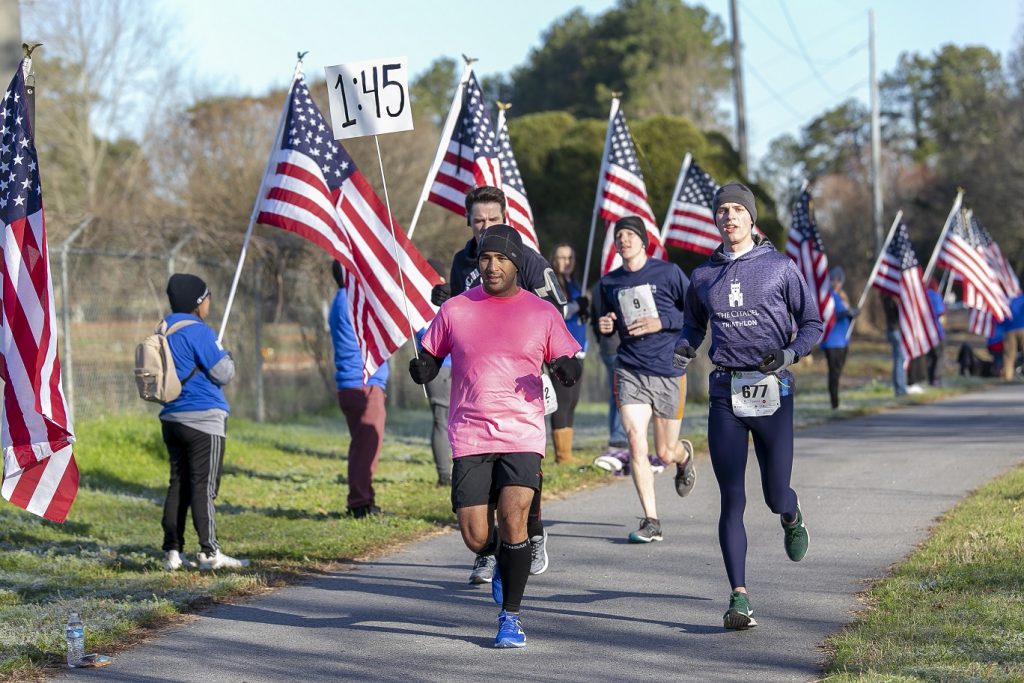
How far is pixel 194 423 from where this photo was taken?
28.9 ft

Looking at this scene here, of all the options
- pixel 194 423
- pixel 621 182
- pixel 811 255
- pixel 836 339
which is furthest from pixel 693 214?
pixel 194 423

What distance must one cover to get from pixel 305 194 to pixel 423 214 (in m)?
24.3

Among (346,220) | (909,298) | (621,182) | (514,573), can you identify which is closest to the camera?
(514,573)

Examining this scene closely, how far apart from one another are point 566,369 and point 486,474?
2.06 feet

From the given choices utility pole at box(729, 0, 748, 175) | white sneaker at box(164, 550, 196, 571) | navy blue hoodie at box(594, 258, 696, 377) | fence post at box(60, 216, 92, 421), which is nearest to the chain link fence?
fence post at box(60, 216, 92, 421)

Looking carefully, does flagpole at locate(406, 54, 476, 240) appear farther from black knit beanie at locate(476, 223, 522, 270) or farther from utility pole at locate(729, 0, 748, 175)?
utility pole at locate(729, 0, 748, 175)

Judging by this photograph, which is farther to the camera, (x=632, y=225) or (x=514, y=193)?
(x=514, y=193)

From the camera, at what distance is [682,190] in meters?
17.5

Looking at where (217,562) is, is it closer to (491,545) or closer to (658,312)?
(491,545)

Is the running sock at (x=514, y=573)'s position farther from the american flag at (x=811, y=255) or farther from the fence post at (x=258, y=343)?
the american flag at (x=811, y=255)

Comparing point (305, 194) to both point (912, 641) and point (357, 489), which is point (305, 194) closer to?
point (357, 489)

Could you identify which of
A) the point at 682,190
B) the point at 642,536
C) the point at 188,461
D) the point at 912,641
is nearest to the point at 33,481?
the point at 188,461

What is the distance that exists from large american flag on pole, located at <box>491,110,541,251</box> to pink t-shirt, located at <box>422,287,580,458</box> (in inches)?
164

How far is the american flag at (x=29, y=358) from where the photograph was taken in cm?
729
